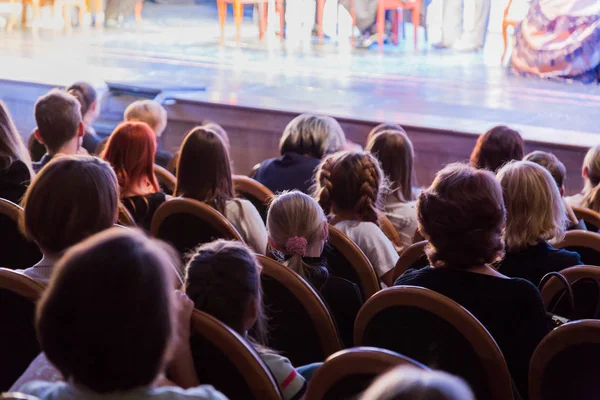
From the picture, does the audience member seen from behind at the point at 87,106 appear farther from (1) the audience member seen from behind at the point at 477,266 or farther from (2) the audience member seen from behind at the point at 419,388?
(2) the audience member seen from behind at the point at 419,388

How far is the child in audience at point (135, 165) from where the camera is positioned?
269cm

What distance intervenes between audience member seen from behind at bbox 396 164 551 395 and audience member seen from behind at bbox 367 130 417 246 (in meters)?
1.09

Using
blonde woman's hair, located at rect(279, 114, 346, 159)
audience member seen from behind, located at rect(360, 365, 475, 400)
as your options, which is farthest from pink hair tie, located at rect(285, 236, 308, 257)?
blonde woman's hair, located at rect(279, 114, 346, 159)

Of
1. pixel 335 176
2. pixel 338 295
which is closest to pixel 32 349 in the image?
pixel 338 295

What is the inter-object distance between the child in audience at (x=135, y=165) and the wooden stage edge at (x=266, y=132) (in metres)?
2.27

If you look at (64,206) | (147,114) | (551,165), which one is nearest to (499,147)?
(551,165)

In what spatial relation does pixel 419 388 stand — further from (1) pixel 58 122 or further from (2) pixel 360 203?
(1) pixel 58 122

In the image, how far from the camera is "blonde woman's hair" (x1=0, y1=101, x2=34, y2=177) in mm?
2674

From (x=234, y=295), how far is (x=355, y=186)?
1033 mm

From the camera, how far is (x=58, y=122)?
3.05 metres

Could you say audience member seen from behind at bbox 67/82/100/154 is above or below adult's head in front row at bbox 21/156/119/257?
below

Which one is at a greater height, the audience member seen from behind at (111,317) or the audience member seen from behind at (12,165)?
the audience member seen from behind at (111,317)

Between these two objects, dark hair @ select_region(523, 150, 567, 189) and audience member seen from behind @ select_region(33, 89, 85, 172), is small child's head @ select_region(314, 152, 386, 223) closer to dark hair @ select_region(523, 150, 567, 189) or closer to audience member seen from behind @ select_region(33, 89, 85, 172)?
dark hair @ select_region(523, 150, 567, 189)

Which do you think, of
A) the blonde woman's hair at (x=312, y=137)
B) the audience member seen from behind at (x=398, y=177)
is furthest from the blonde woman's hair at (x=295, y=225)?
the blonde woman's hair at (x=312, y=137)
